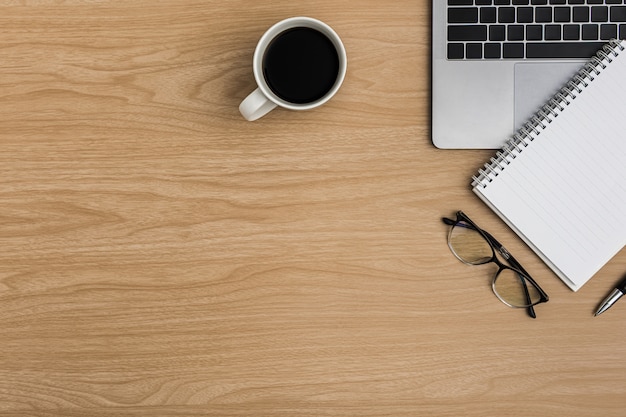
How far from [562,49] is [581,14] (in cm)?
5

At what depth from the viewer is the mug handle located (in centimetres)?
64

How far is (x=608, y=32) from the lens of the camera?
2.27 ft

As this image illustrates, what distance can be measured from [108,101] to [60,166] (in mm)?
103

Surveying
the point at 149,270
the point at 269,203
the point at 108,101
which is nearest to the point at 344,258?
the point at 269,203

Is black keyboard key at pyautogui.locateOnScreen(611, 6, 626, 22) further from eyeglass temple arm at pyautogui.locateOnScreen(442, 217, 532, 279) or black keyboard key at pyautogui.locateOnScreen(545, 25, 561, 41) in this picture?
eyeglass temple arm at pyautogui.locateOnScreen(442, 217, 532, 279)

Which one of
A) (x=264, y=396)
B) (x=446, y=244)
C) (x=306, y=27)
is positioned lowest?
(x=264, y=396)

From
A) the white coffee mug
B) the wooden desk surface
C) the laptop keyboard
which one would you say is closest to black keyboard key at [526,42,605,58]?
the laptop keyboard

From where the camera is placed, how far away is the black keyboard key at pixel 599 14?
Result: 2.26 ft

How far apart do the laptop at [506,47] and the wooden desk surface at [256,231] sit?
0.03 metres

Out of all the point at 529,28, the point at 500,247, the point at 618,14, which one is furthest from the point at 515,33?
the point at 500,247

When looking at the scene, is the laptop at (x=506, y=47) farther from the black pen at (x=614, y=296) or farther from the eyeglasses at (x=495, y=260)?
the black pen at (x=614, y=296)

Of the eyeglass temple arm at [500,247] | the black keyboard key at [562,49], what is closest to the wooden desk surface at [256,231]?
the eyeglass temple arm at [500,247]

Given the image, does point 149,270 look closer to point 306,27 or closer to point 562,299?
point 306,27

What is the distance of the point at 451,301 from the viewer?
72 cm
